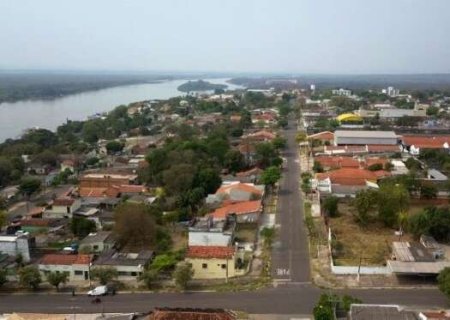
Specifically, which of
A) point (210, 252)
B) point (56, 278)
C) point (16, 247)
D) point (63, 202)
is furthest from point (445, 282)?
point (63, 202)

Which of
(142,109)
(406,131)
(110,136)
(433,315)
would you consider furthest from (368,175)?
(142,109)

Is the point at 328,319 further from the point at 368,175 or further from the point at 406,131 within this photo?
the point at 406,131

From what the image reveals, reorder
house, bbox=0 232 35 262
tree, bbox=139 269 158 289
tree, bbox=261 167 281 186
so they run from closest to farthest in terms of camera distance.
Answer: tree, bbox=139 269 158 289 → house, bbox=0 232 35 262 → tree, bbox=261 167 281 186

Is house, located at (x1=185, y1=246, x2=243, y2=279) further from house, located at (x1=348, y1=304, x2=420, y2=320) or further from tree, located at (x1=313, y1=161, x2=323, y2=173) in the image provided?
tree, located at (x1=313, y1=161, x2=323, y2=173)

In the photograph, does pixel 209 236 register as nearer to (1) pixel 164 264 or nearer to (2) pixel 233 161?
(1) pixel 164 264

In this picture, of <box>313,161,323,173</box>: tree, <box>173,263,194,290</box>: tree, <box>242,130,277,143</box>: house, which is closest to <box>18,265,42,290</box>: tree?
<box>173,263,194,290</box>: tree

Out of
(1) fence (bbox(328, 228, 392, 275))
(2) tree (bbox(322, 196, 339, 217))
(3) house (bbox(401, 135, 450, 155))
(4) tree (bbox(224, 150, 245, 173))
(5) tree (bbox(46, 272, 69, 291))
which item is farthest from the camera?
(3) house (bbox(401, 135, 450, 155))

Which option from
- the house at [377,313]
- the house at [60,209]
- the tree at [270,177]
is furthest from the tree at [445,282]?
the house at [60,209]
